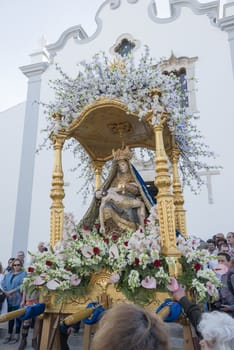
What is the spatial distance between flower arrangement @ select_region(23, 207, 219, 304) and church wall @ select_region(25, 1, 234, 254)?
4019mm

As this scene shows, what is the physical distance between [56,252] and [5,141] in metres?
7.18

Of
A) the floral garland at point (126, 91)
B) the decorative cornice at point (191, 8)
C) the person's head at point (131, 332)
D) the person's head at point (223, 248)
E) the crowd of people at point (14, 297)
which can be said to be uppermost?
the decorative cornice at point (191, 8)

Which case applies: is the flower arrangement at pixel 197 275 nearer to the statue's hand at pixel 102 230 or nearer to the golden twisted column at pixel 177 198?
the statue's hand at pixel 102 230

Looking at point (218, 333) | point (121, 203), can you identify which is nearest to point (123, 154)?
point (121, 203)

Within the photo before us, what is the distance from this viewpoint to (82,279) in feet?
10.6

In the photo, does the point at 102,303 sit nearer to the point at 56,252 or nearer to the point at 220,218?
the point at 56,252

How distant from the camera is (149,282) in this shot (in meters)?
2.82

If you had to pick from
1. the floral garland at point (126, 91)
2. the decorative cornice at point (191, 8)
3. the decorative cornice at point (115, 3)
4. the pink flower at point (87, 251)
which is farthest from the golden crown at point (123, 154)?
the decorative cornice at point (115, 3)

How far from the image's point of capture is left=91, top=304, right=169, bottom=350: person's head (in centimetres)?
102

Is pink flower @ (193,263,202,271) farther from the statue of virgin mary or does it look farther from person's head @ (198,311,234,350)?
person's head @ (198,311,234,350)

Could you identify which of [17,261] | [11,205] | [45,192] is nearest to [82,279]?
[17,261]

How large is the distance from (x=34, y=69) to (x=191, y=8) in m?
4.96

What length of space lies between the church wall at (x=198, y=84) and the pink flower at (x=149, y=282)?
4.44 m

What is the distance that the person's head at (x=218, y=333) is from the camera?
1.51 metres
